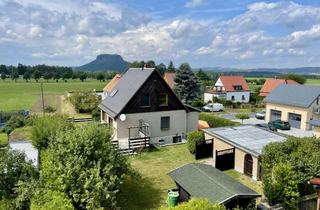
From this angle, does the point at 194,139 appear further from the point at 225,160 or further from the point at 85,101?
the point at 85,101

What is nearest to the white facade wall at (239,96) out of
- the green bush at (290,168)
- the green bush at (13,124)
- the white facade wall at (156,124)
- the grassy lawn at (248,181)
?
the white facade wall at (156,124)

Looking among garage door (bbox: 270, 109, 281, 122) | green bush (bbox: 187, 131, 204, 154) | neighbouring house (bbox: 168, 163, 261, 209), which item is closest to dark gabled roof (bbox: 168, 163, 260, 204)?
neighbouring house (bbox: 168, 163, 261, 209)

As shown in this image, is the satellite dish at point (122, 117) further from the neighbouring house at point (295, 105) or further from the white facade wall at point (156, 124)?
the neighbouring house at point (295, 105)

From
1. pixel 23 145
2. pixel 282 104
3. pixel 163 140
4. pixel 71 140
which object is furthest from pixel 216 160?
pixel 282 104

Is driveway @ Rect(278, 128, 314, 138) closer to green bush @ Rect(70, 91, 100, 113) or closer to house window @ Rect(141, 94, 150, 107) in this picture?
house window @ Rect(141, 94, 150, 107)

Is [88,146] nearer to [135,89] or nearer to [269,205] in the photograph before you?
[269,205]

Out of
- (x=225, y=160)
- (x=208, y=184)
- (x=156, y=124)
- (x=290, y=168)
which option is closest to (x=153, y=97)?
(x=156, y=124)
